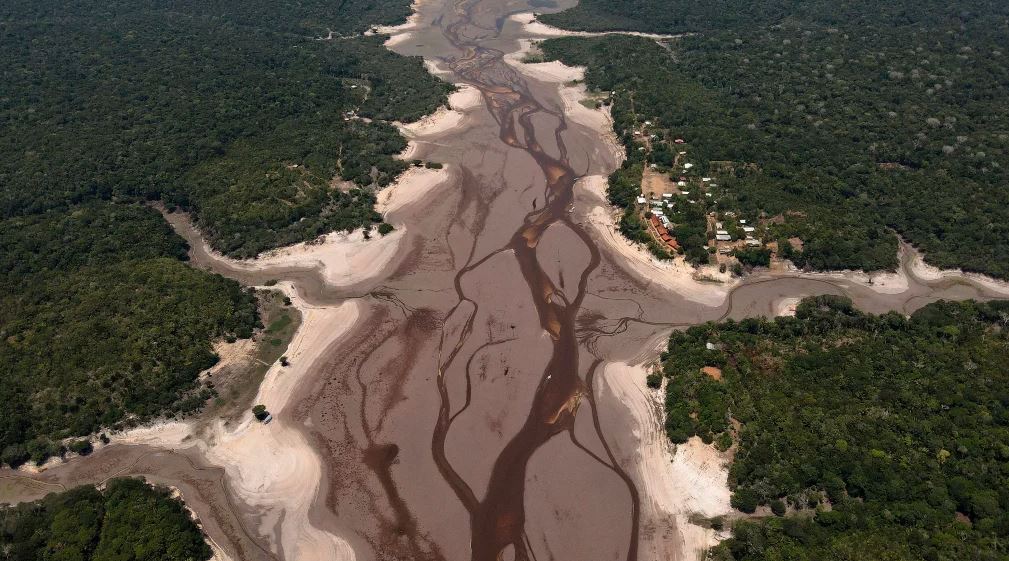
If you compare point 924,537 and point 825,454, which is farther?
point 825,454

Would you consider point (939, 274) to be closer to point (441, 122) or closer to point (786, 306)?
point (786, 306)

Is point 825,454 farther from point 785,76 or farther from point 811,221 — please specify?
point 785,76

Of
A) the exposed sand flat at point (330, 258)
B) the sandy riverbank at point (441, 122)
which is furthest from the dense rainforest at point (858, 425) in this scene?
the sandy riverbank at point (441, 122)

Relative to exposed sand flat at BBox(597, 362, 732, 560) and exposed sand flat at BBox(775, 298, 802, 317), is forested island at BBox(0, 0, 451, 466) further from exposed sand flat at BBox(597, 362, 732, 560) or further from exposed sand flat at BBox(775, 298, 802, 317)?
exposed sand flat at BBox(775, 298, 802, 317)

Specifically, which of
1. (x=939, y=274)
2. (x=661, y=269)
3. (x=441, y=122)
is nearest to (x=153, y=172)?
(x=441, y=122)

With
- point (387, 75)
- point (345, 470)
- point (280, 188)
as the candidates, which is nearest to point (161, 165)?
point (280, 188)

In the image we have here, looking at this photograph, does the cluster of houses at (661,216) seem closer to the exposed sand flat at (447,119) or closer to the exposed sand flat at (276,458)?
the exposed sand flat at (447,119)
